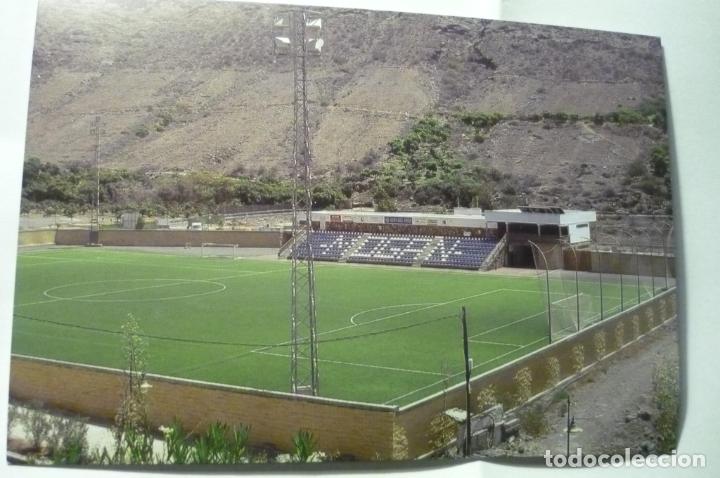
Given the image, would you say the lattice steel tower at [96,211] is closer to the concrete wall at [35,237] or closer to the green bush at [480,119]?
the concrete wall at [35,237]

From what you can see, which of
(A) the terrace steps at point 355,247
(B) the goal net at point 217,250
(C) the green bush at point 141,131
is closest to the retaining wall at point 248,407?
(B) the goal net at point 217,250

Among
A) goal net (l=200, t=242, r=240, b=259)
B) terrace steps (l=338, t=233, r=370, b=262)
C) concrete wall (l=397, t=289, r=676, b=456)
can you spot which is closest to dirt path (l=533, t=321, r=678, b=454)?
concrete wall (l=397, t=289, r=676, b=456)

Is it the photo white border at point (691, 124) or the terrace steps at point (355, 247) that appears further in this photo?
the terrace steps at point (355, 247)

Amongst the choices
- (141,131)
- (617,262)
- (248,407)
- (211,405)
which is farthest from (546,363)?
(141,131)

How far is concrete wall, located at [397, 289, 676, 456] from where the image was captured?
855 centimetres

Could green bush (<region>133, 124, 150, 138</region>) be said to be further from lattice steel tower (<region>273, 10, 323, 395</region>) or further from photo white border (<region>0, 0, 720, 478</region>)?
photo white border (<region>0, 0, 720, 478</region>)

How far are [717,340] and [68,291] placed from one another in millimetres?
7931

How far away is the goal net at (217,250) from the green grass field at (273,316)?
95 millimetres

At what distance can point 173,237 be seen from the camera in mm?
10289

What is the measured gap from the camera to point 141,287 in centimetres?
945

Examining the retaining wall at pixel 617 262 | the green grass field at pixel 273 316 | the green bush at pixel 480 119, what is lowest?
the green grass field at pixel 273 316

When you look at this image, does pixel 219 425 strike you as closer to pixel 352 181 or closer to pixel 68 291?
pixel 68 291

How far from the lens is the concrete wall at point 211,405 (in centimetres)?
836

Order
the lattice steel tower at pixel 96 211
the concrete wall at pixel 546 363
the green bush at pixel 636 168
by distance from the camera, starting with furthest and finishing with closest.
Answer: the green bush at pixel 636 168 → the lattice steel tower at pixel 96 211 → the concrete wall at pixel 546 363
